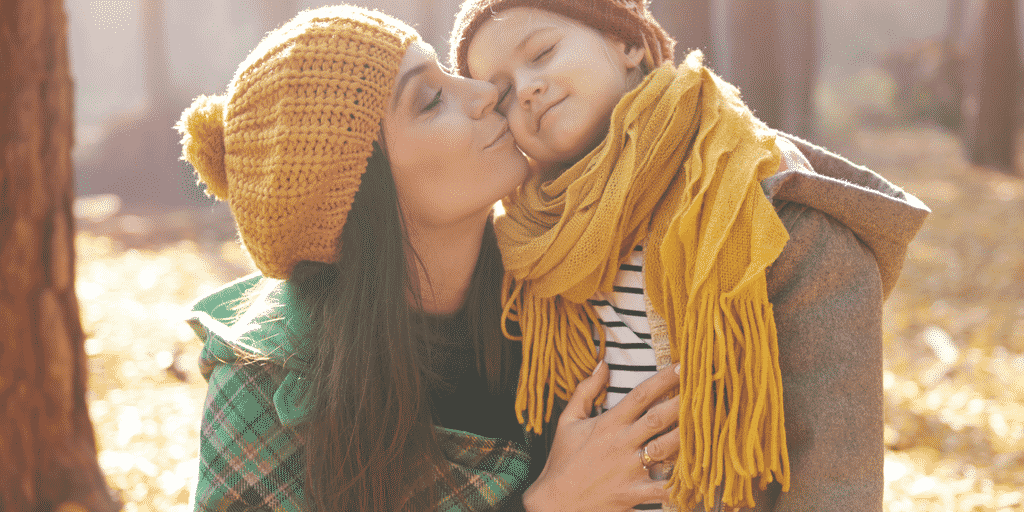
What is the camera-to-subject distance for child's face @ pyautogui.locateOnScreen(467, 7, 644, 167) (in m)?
2.04

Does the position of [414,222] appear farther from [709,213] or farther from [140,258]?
[140,258]

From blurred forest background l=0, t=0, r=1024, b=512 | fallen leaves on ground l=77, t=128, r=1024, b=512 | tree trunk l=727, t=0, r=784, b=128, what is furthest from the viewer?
tree trunk l=727, t=0, r=784, b=128

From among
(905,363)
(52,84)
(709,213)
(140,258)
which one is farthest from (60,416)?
(140,258)

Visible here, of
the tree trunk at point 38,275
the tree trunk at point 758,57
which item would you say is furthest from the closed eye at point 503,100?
the tree trunk at point 758,57

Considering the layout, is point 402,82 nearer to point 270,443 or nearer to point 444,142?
point 444,142

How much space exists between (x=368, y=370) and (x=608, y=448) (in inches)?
24.9

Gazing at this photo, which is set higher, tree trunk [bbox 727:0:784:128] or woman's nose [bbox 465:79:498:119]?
tree trunk [bbox 727:0:784:128]

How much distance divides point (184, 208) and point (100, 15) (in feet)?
57.7

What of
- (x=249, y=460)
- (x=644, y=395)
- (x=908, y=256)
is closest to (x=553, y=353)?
(x=644, y=395)

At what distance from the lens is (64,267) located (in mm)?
3088

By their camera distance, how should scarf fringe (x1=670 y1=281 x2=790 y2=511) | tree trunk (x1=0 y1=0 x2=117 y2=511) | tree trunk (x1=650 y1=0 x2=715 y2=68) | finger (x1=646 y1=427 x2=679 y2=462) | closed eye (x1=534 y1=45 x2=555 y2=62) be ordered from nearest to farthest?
scarf fringe (x1=670 y1=281 x2=790 y2=511)
finger (x1=646 y1=427 x2=679 y2=462)
closed eye (x1=534 y1=45 x2=555 y2=62)
tree trunk (x1=0 y1=0 x2=117 y2=511)
tree trunk (x1=650 y1=0 x2=715 y2=68)

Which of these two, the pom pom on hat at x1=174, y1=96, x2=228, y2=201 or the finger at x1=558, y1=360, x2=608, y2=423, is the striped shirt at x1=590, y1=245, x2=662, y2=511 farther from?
the pom pom on hat at x1=174, y1=96, x2=228, y2=201

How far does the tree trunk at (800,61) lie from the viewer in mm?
8586

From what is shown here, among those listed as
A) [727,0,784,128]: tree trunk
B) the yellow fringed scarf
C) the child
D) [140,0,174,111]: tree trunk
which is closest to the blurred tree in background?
[727,0,784,128]: tree trunk
